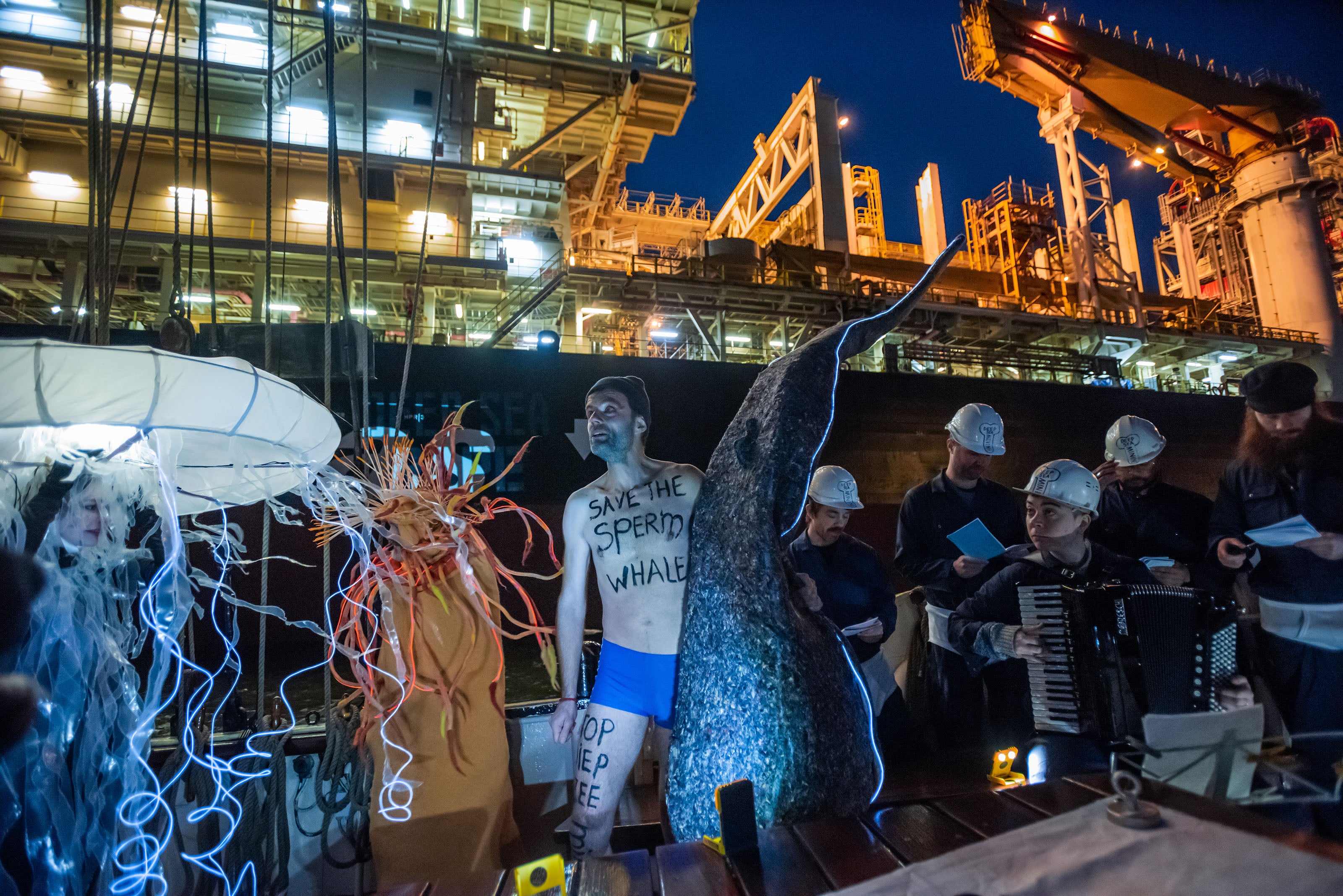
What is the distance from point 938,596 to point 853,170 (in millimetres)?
25408

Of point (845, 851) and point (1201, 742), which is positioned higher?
point (845, 851)

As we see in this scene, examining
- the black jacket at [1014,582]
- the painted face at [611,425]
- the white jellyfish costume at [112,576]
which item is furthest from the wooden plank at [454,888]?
the black jacket at [1014,582]

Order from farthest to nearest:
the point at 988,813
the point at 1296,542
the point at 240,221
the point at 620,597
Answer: the point at 240,221
the point at 1296,542
the point at 620,597
the point at 988,813

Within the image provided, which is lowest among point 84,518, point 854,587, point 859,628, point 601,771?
point 601,771

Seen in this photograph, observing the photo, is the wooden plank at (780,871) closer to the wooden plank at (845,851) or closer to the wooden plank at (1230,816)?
the wooden plank at (845,851)

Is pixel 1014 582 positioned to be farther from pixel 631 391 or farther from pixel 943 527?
pixel 631 391

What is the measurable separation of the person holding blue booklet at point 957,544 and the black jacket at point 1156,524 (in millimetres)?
475

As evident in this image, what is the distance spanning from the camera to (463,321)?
14344mm

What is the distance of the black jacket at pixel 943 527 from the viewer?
10.6ft

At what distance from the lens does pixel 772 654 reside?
139 centimetres

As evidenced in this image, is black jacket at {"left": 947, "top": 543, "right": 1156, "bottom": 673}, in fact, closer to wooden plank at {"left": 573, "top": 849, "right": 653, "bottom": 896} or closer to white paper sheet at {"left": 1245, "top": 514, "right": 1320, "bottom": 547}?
white paper sheet at {"left": 1245, "top": 514, "right": 1320, "bottom": 547}

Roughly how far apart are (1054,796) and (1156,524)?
8.56 feet

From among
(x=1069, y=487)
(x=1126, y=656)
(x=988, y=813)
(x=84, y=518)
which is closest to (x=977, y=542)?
(x=1069, y=487)

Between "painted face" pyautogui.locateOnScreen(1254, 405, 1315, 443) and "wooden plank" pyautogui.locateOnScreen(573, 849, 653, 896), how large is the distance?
324 cm
